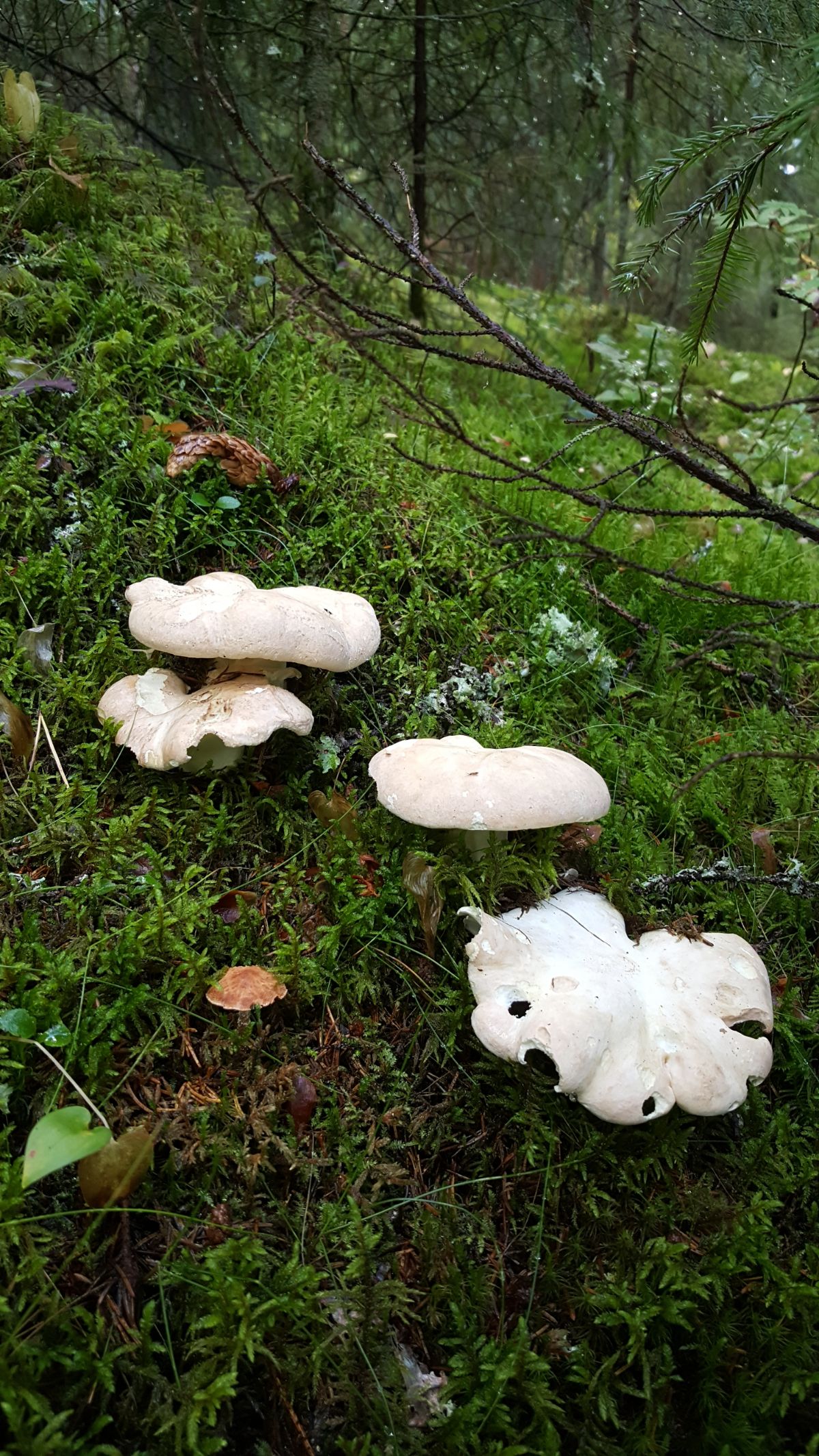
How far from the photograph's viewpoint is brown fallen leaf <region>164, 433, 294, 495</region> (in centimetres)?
335

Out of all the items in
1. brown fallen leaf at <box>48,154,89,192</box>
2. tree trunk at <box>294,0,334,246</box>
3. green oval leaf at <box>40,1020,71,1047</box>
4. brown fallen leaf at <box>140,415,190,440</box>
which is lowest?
green oval leaf at <box>40,1020,71,1047</box>

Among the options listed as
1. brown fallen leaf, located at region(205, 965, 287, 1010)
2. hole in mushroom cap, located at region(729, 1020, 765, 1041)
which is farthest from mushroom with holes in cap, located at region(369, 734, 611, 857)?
hole in mushroom cap, located at region(729, 1020, 765, 1041)

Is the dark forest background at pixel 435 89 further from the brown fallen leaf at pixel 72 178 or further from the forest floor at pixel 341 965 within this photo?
the forest floor at pixel 341 965

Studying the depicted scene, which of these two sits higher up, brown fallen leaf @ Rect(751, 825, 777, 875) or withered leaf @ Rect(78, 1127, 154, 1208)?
brown fallen leaf @ Rect(751, 825, 777, 875)

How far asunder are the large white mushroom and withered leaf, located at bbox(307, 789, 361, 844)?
1.92ft

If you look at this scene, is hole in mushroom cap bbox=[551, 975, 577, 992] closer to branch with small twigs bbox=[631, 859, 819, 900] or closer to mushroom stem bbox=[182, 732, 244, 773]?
branch with small twigs bbox=[631, 859, 819, 900]

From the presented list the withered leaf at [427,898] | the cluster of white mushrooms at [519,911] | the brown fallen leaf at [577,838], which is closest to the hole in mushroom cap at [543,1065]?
the cluster of white mushrooms at [519,911]

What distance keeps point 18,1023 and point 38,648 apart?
4.95ft

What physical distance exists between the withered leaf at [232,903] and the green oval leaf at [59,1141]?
883 millimetres

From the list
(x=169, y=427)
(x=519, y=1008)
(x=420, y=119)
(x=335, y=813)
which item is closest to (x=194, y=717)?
(x=335, y=813)

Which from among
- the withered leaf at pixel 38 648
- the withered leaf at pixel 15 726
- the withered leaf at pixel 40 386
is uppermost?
the withered leaf at pixel 40 386

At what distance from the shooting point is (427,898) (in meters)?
2.42

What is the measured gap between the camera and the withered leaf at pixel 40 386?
3.25 metres

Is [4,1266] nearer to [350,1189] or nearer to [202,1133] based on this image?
[202,1133]
